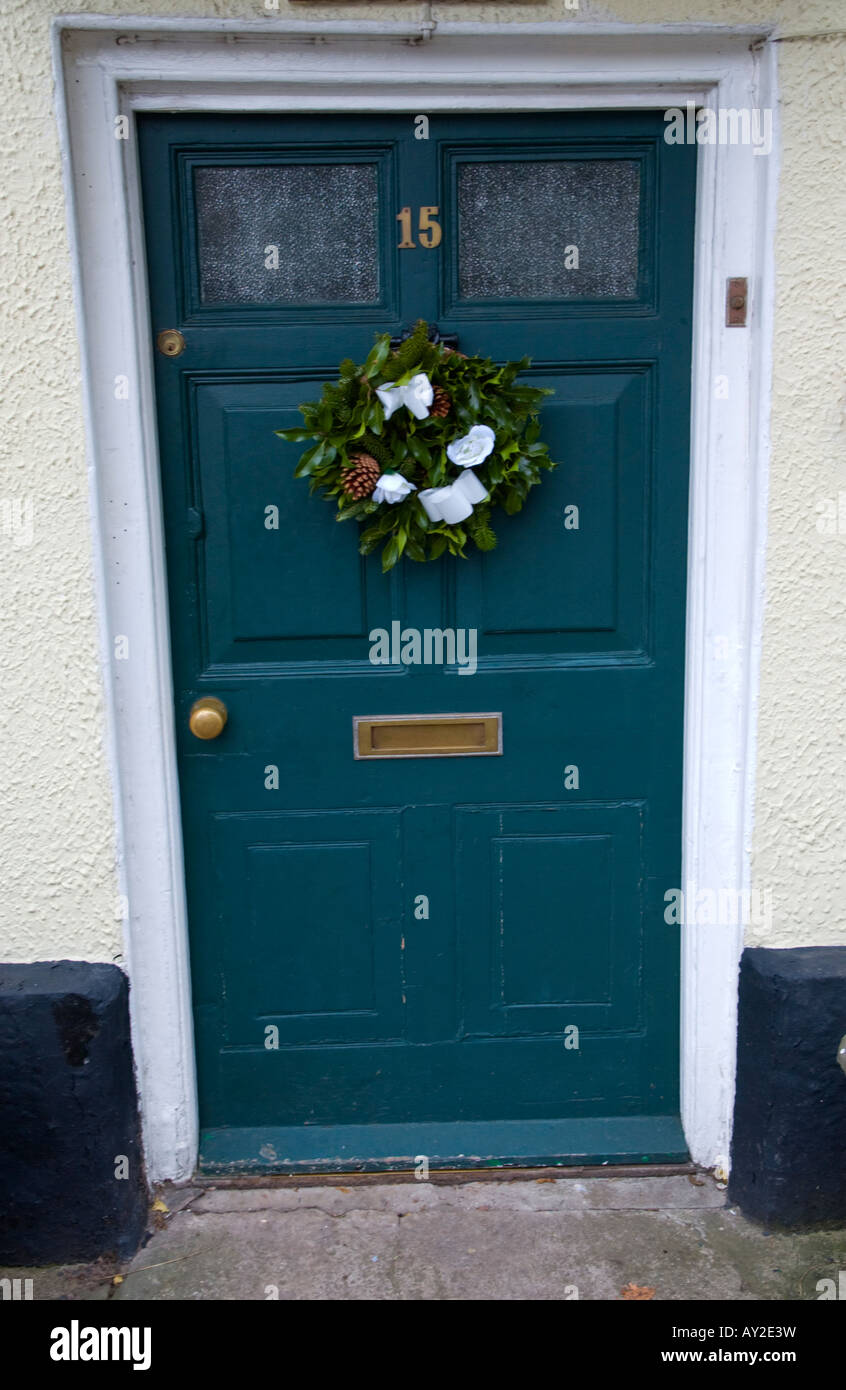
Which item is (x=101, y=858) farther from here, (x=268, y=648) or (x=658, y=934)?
(x=658, y=934)

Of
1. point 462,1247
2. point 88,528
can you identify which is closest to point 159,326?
point 88,528

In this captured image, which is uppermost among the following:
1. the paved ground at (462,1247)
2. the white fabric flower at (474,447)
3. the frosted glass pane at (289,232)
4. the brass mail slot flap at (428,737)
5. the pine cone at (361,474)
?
Result: the frosted glass pane at (289,232)

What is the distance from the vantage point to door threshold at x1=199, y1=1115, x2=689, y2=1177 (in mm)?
2838

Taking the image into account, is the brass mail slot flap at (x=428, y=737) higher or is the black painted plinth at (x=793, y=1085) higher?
the brass mail slot flap at (x=428, y=737)

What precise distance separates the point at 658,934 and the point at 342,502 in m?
1.39

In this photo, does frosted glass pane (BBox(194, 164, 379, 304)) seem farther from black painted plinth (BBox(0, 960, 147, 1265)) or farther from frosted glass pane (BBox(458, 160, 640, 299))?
black painted plinth (BBox(0, 960, 147, 1265))

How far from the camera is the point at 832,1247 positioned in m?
2.63

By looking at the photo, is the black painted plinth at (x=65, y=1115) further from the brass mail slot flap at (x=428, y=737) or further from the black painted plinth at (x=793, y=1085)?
the black painted plinth at (x=793, y=1085)

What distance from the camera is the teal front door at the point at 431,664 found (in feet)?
8.30

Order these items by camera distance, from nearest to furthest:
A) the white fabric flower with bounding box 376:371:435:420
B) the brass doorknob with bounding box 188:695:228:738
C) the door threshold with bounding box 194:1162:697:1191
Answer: the white fabric flower with bounding box 376:371:435:420 → the brass doorknob with bounding box 188:695:228:738 → the door threshold with bounding box 194:1162:697:1191

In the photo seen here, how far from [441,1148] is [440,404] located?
1913mm

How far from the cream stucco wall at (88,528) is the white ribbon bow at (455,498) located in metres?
0.68

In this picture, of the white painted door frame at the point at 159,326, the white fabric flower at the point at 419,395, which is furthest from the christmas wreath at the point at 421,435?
the white painted door frame at the point at 159,326

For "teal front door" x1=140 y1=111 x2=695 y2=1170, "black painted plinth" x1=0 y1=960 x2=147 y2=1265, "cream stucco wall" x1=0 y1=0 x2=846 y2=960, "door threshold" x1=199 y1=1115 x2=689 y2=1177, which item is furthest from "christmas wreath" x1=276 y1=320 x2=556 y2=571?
"door threshold" x1=199 y1=1115 x2=689 y2=1177
